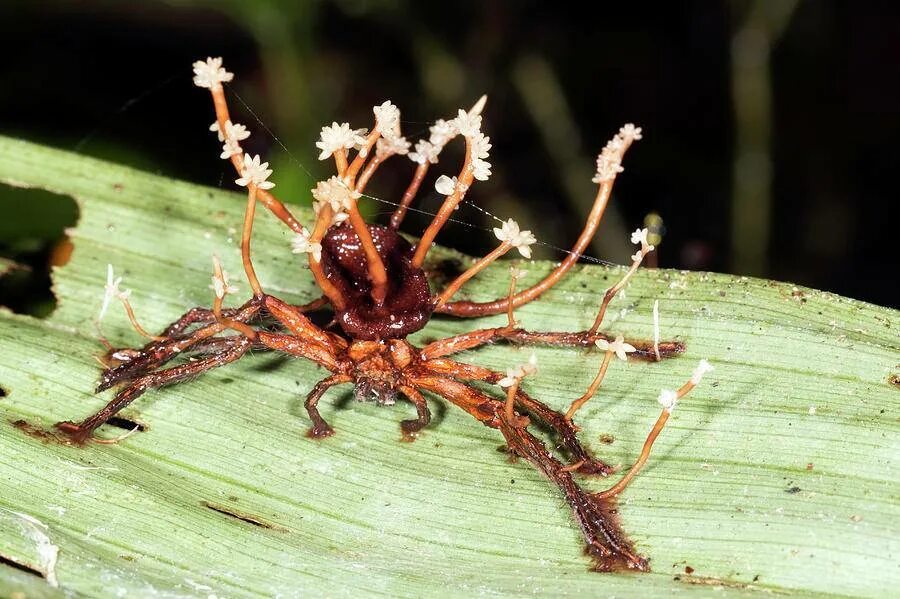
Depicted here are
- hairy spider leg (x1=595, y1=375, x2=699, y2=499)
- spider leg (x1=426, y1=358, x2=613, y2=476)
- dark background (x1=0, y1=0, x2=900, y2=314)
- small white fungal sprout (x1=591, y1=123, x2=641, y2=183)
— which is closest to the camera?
hairy spider leg (x1=595, y1=375, x2=699, y2=499)

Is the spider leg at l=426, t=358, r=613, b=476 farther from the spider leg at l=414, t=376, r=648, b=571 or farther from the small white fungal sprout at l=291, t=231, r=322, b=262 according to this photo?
the small white fungal sprout at l=291, t=231, r=322, b=262

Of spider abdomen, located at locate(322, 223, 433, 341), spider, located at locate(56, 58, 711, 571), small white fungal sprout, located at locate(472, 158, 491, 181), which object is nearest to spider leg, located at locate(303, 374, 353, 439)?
spider, located at locate(56, 58, 711, 571)

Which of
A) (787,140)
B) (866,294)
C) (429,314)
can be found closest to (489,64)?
(787,140)

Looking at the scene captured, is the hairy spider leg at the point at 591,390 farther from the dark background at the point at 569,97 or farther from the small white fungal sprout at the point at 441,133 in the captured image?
the dark background at the point at 569,97

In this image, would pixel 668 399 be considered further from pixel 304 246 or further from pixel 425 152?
pixel 425 152

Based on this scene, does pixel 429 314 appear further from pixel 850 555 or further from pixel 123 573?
pixel 850 555

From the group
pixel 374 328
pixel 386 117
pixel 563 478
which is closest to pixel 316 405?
pixel 374 328
